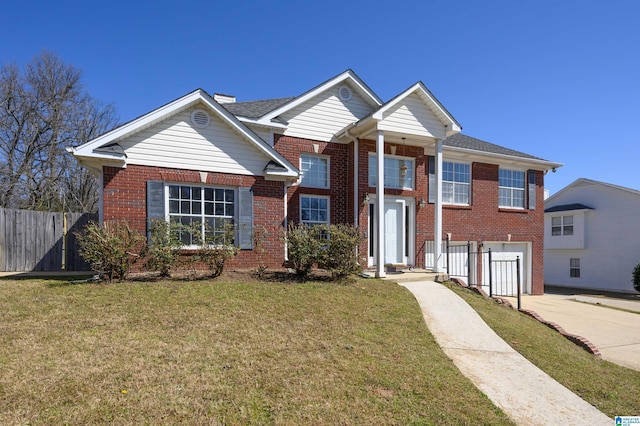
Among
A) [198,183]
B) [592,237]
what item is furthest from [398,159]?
[592,237]

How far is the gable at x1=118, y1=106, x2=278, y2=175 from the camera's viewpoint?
29.9 feet

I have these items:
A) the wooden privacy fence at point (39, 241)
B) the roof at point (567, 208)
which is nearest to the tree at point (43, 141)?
the wooden privacy fence at point (39, 241)

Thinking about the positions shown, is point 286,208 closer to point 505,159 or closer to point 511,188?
point 505,159

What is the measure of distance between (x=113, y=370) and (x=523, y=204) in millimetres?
17111

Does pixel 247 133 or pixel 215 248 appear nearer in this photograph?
pixel 215 248

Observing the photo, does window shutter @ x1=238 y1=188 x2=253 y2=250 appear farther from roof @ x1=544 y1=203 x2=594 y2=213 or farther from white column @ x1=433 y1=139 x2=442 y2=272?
roof @ x1=544 y1=203 x2=594 y2=213

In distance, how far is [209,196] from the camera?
980 centimetres

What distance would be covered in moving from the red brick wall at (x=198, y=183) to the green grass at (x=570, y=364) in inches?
221

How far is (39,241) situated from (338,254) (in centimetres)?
1017

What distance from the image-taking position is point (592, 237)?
21516 mm

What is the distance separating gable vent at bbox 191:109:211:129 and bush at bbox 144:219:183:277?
2.87m

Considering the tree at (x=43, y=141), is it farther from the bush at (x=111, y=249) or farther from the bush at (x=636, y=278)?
the bush at (x=636, y=278)

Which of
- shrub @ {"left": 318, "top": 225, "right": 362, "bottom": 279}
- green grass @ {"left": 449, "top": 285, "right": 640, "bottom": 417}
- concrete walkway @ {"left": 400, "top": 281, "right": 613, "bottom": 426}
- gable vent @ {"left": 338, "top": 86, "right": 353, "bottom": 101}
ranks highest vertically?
gable vent @ {"left": 338, "top": 86, "right": 353, "bottom": 101}

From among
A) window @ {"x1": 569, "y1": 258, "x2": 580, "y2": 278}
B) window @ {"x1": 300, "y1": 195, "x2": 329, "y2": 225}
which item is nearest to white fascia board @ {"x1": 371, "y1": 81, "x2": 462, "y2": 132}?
window @ {"x1": 300, "y1": 195, "x2": 329, "y2": 225}
